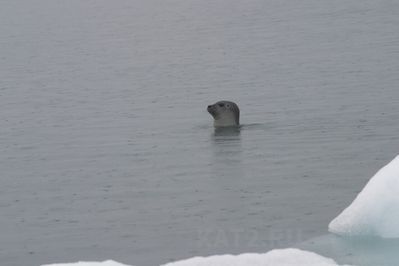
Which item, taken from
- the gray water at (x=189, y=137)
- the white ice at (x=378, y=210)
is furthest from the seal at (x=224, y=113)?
the white ice at (x=378, y=210)

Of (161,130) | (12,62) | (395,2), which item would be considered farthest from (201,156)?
(395,2)

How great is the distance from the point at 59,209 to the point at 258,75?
2219 cm

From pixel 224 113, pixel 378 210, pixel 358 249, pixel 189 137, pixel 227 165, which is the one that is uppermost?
pixel 224 113

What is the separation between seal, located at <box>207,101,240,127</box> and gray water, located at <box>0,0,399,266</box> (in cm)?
55

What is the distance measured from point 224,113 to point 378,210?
15.6 m

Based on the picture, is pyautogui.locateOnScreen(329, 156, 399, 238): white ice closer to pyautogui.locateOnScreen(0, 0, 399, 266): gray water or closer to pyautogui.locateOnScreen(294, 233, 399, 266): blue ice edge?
pyautogui.locateOnScreen(294, 233, 399, 266): blue ice edge

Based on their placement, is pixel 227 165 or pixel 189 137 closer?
pixel 227 165

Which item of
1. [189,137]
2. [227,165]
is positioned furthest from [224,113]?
[227,165]

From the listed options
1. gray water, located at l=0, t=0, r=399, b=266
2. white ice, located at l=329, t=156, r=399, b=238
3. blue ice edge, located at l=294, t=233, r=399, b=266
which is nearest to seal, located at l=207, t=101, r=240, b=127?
gray water, located at l=0, t=0, r=399, b=266

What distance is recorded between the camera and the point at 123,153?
32.5m

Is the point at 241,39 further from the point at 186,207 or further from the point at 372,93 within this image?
the point at 186,207

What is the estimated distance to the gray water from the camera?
2344 cm

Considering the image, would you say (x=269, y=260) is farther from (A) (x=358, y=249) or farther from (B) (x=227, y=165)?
(B) (x=227, y=165)

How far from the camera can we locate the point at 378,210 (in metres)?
19.4
